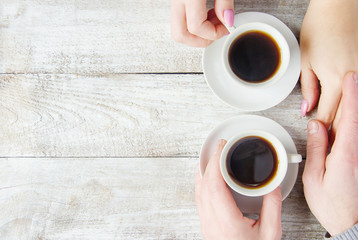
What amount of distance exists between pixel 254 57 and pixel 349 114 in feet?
0.85

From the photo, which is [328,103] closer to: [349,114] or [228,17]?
[349,114]

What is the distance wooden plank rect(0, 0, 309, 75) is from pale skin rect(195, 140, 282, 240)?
301 millimetres

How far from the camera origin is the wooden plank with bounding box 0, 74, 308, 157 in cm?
93

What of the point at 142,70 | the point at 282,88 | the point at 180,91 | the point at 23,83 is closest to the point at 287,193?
the point at 282,88

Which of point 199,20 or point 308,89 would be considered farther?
point 308,89

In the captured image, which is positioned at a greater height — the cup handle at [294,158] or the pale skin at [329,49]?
the pale skin at [329,49]

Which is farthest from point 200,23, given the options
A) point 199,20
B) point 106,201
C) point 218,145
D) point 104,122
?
point 106,201

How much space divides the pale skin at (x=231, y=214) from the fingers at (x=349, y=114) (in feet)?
0.64

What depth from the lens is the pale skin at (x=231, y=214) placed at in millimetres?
797

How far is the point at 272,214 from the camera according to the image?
2.62ft

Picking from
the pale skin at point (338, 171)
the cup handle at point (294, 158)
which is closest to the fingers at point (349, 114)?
the pale skin at point (338, 171)

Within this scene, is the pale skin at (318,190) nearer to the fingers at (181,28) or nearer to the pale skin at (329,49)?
the pale skin at (329,49)

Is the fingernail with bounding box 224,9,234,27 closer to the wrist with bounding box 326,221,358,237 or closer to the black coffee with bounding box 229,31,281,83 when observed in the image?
the black coffee with bounding box 229,31,281,83

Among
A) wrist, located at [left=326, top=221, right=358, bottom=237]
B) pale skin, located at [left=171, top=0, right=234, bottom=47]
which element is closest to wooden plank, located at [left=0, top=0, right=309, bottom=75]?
pale skin, located at [left=171, top=0, right=234, bottom=47]
